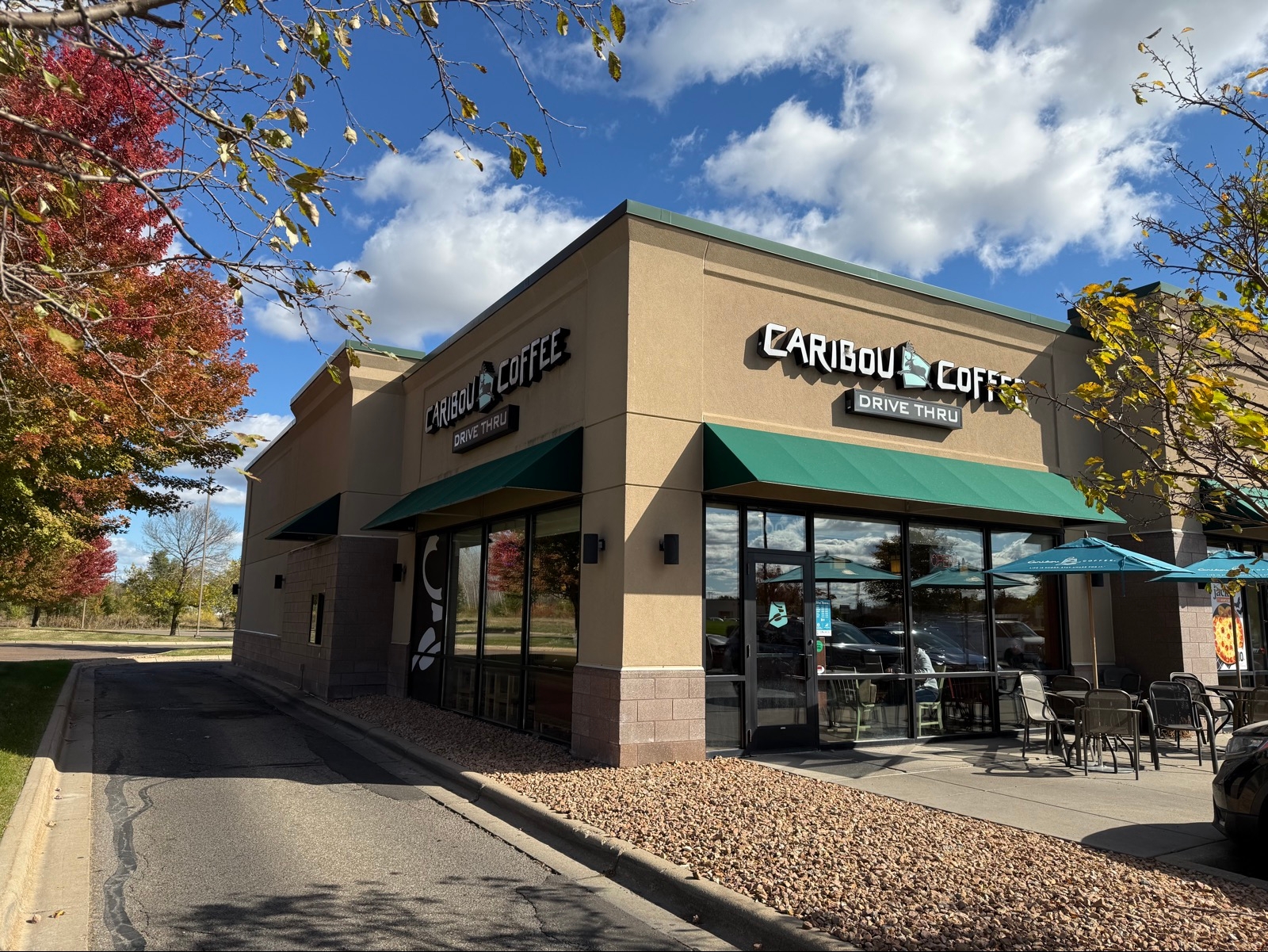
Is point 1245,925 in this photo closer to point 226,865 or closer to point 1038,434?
point 226,865

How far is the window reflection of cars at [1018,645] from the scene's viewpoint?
12.3m

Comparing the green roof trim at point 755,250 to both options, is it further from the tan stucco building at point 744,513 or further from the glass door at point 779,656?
the glass door at point 779,656

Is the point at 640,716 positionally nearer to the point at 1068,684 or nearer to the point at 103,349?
the point at 1068,684

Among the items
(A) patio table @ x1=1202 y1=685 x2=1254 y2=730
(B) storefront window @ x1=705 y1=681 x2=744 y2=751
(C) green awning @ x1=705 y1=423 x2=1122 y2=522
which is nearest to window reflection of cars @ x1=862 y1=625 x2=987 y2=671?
(C) green awning @ x1=705 y1=423 x2=1122 y2=522

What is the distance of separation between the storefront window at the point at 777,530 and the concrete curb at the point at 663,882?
415 centimetres

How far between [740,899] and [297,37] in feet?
18.9

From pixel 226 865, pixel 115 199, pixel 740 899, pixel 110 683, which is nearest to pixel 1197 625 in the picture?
→ pixel 740 899

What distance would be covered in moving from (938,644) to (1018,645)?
163 cm

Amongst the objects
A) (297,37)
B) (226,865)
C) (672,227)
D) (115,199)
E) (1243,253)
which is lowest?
(226,865)

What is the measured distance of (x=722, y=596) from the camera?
1016cm

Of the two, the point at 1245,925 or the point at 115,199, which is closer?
the point at 1245,925

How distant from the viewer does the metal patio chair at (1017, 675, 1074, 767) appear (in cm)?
984

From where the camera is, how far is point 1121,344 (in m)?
6.75

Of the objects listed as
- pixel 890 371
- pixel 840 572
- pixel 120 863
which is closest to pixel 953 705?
pixel 840 572
